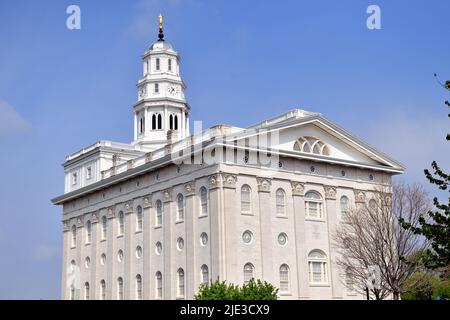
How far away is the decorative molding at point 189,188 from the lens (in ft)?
153

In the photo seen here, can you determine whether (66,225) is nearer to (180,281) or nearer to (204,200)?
(180,281)

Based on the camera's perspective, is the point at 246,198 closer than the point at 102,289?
Yes

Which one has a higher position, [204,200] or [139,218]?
[204,200]

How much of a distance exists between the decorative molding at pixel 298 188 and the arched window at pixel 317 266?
4.45m

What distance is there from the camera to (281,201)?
47406mm

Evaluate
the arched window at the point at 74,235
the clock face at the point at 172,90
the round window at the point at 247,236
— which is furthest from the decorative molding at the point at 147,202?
the clock face at the point at 172,90

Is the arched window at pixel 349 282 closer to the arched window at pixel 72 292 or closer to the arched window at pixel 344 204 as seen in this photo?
Answer: the arched window at pixel 344 204

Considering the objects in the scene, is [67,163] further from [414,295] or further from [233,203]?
[414,295]

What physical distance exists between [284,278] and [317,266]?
3.47 meters

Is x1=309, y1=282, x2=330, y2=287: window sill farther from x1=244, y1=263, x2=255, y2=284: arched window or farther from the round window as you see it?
the round window

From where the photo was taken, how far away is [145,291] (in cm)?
5144

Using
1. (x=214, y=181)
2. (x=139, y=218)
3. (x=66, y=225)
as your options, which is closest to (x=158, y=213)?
(x=139, y=218)
